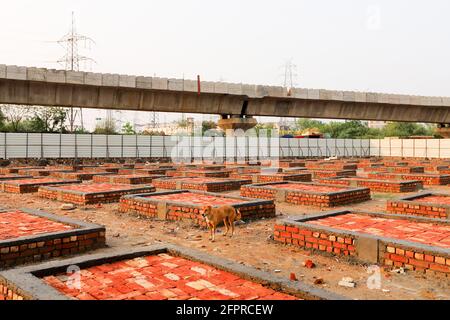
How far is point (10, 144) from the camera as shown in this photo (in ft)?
105

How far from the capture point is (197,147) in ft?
133

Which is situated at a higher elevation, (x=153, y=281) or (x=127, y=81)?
(x=127, y=81)

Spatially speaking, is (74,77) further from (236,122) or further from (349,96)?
(349,96)

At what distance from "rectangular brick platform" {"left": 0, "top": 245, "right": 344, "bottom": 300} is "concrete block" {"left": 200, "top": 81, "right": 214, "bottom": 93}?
25293 millimetres

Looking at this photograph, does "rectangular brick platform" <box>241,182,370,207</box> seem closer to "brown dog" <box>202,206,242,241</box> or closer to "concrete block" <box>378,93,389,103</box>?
"brown dog" <box>202,206,242,241</box>

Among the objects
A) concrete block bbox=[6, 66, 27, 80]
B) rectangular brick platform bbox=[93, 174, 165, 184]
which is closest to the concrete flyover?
concrete block bbox=[6, 66, 27, 80]

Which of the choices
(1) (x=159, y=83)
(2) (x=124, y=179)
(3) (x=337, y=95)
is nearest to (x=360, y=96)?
(3) (x=337, y=95)

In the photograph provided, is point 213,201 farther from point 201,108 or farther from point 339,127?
point 339,127

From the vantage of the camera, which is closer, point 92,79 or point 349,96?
point 92,79

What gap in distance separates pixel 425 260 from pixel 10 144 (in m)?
32.6

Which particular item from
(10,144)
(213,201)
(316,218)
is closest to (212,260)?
(316,218)

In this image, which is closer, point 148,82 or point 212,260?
point 212,260

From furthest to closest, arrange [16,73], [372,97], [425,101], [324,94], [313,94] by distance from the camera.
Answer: [425,101], [372,97], [324,94], [313,94], [16,73]

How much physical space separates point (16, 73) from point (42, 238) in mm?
20977
